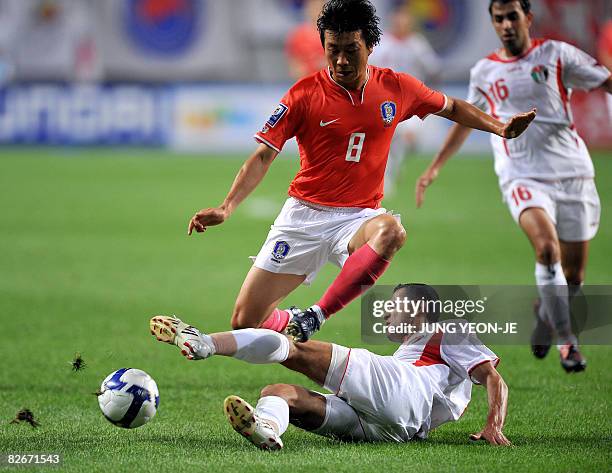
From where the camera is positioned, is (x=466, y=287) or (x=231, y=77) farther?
(x=231, y=77)

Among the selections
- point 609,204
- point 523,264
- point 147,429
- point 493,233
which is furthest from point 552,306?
point 609,204

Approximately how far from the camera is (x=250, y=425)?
5.22 m

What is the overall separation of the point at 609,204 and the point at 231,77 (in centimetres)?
1902

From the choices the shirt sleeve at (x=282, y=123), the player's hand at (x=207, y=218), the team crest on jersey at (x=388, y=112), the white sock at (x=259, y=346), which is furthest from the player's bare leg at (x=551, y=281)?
the white sock at (x=259, y=346)

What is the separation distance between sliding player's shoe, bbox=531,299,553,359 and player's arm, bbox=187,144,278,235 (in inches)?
122

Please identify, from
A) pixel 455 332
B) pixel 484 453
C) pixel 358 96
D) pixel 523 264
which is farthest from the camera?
pixel 523 264

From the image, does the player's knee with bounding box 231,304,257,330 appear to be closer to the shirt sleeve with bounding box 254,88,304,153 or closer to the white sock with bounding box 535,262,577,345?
the shirt sleeve with bounding box 254,88,304,153

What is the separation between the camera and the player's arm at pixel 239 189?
5891 millimetres

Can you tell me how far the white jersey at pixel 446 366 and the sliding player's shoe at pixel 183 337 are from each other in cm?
121

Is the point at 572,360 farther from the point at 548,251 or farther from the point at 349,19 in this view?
the point at 349,19

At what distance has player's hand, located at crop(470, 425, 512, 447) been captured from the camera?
18.6 ft

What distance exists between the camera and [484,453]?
5500 millimetres

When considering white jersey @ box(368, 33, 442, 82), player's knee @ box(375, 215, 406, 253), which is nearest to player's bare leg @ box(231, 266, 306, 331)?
player's knee @ box(375, 215, 406, 253)

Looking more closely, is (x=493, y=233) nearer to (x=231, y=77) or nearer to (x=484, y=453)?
(x=484, y=453)
